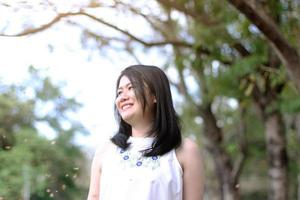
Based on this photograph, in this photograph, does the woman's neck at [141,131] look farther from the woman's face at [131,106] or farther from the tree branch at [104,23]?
the tree branch at [104,23]

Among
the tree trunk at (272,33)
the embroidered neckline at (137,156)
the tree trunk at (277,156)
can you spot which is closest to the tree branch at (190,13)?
the tree trunk at (272,33)

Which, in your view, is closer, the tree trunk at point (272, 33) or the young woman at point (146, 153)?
the young woman at point (146, 153)

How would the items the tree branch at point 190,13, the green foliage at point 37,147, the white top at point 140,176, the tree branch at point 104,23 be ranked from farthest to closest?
the tree branch at point 190,13 < the tree branch at point 104,23 < the green foliage at point 37,147 < the white top at point 140,176

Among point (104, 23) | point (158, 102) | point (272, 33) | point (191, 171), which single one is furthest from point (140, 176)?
point (104, 23)

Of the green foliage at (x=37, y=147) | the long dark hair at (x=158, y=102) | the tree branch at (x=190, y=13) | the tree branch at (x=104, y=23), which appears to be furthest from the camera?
the tree branch at (x=190, y=13)

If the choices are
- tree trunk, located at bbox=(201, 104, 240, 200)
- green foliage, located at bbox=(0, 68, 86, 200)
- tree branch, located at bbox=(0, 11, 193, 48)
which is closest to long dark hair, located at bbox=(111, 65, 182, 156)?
green foliage, located at bbox=(0, 68, 86, 200)

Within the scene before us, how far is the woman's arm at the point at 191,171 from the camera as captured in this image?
1.82 m

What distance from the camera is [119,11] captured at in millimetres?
6859

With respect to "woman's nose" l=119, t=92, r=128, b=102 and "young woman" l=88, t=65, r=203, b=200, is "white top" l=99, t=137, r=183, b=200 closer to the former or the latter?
"young woman" l=88, t=65, r=203, b=200

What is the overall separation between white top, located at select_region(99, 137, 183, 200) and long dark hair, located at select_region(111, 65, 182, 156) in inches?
1.6

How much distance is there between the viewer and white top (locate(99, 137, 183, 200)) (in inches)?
69.9

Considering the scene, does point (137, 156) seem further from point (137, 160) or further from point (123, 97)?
point (123, 97)

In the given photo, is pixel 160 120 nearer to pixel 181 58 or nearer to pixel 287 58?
pixel 287 58

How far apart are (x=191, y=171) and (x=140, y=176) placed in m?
0.18
